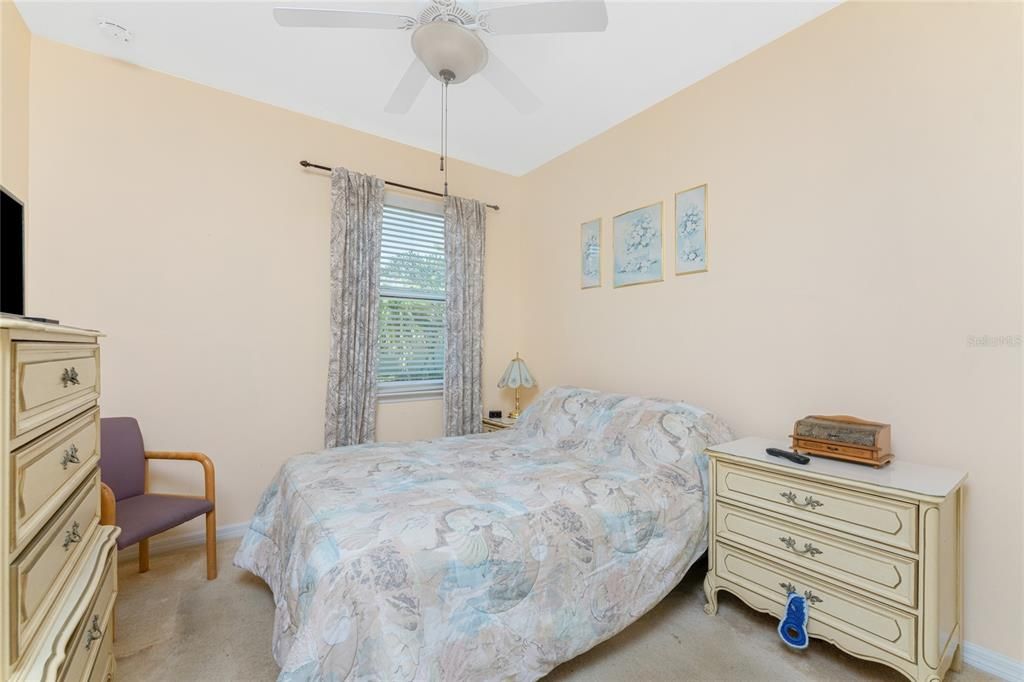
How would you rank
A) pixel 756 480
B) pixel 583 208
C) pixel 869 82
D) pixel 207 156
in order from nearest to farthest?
1. pixel 756 480
2. pixel 869 82
3. pixel 207 156
4. pixel 583 208

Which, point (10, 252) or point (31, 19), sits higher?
point (31, 19)

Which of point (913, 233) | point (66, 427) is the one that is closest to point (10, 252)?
point (66, 427)

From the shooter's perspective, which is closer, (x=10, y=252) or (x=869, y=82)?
(x=10, y=252)

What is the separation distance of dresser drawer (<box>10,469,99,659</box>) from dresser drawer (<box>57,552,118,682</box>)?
125 millimetres

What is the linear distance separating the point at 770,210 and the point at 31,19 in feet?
13.1

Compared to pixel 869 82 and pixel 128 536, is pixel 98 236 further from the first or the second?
pixel 869 82

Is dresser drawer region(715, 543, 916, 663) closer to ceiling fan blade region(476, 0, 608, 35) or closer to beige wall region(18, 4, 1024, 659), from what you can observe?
beige wall region(18, 4, 1024, 659)

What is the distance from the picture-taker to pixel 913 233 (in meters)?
1.86

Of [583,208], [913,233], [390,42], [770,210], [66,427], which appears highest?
[390,42]

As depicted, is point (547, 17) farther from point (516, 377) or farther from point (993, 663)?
point (993, 663)

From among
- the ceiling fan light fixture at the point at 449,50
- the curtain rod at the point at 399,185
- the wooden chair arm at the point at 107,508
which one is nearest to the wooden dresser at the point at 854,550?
the ceiling fan light fixture at the point at 449,50

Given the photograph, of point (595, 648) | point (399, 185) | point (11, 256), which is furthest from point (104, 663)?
point (399, 185)

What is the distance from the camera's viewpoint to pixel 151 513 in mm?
2096

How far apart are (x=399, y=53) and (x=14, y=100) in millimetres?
1912
